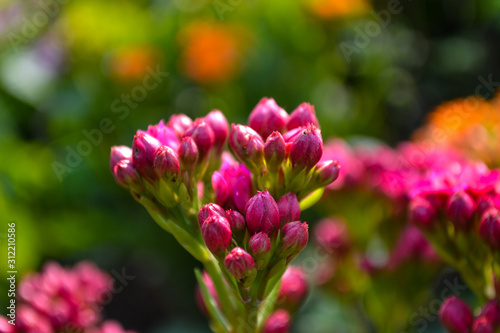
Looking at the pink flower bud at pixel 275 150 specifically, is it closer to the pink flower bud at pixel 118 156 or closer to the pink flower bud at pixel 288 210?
the pink flower bud at pixel 288 210

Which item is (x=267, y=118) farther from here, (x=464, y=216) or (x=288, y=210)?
(x=464, y=216)

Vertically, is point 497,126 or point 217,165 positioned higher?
point 217,165

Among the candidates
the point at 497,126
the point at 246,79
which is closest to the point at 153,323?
the point at 246,79

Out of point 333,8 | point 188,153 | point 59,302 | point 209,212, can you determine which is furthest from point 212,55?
point 209,212

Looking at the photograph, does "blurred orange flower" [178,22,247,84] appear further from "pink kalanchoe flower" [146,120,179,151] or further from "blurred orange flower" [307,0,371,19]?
"pink kalanchoe flower" [146,120,179,151]

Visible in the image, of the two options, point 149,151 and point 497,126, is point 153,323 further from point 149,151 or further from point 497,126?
point 149,151

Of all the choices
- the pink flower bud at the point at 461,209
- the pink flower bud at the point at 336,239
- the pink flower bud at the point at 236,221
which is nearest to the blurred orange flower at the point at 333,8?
the pink flower bud at the point at 336,239
